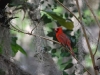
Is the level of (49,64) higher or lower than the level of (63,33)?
lower

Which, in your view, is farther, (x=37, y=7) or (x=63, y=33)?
(x=63, y=33)

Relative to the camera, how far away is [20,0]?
294 centimetres

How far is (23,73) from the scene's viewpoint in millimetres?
2781

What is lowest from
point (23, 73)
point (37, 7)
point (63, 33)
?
point (23, 73)

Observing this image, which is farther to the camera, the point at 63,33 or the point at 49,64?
the point at 63,33

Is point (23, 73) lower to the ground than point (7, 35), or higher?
lower

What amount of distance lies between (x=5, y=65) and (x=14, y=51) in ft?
1.38

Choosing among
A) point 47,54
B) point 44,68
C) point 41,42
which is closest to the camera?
point 41,42

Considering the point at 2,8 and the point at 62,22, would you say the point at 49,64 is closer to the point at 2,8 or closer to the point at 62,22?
the point at 62,22

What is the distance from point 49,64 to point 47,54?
0.47 feet

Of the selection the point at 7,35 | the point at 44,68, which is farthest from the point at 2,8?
the point at 44,68

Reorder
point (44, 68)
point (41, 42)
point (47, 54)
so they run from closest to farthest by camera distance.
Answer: point (41, 42), point (44, 68), point (47, 54)

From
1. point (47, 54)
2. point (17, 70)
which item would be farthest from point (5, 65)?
point (47, 54)

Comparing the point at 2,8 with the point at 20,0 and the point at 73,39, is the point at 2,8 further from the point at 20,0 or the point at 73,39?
the point at 73,39
